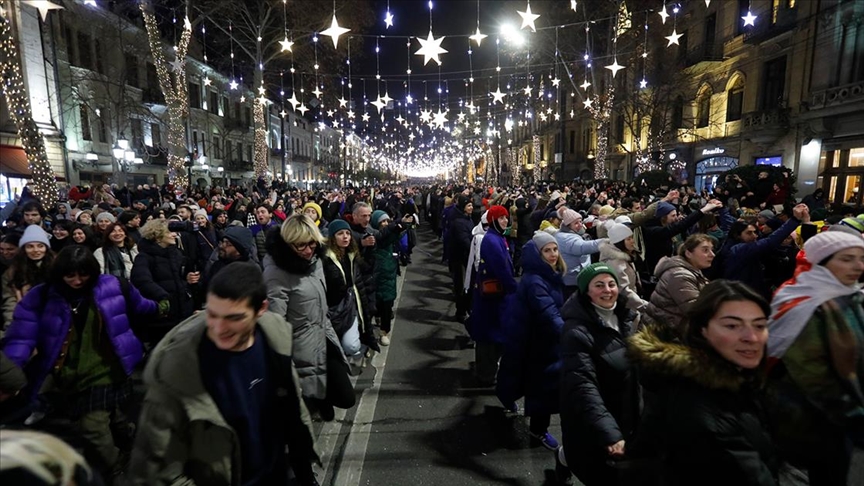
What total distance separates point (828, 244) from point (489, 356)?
3257 mm

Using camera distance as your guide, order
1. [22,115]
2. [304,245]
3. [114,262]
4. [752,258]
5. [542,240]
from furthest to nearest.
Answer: [22,115]
[114,262]
[752,258]
[542,240]
[304,245]

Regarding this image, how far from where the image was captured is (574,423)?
A: 2758 mm

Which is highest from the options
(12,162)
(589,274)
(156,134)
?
(156,134)

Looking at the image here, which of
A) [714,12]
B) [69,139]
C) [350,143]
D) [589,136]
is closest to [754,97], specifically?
[714,12]

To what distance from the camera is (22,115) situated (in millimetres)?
10781

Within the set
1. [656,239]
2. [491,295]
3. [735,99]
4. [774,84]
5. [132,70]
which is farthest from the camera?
[132,70]

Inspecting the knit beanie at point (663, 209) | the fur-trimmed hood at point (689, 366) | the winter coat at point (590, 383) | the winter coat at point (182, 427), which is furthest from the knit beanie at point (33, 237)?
the knit beanie at point (663, 209)

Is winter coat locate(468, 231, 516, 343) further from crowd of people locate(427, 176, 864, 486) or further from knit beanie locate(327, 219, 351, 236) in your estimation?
knit beanie locate(327, 219, 351, 236)

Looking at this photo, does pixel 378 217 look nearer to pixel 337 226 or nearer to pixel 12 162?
pixel 337 226

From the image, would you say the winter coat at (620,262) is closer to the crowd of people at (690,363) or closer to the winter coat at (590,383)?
the crowd of people at (690,363)

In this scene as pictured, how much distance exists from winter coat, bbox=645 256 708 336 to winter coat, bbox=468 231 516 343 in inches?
66.0

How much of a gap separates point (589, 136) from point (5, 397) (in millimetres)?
44904

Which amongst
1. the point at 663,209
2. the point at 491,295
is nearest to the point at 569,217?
the point at 491,295

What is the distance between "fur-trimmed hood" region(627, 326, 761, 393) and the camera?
70.8 inches
